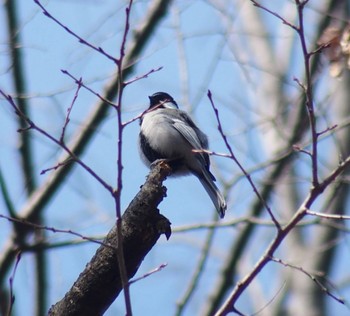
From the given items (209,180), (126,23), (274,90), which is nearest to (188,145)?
(209,180)

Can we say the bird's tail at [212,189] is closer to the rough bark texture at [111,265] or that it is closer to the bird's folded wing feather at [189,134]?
the bird's folded wing feather at [189,134]

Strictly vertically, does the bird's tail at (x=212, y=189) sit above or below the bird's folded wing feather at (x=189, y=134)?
below

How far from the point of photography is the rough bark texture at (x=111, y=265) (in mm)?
2574

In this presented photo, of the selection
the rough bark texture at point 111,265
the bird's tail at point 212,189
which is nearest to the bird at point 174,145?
the bird's tail at point 212,189

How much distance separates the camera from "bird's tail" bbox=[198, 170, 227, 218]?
4273 millimetres

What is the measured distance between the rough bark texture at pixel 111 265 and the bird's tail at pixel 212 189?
1450mm

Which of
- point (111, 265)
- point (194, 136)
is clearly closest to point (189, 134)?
point (194, 136)

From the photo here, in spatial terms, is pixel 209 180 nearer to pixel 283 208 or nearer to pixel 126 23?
pixel 126 23

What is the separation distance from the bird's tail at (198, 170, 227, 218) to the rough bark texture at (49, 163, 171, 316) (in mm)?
1450

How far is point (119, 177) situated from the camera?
2309 mm

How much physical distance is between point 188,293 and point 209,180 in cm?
185

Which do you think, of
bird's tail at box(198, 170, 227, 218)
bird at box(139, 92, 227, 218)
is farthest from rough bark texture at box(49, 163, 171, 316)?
bird at box(139, 92, 227, 218)

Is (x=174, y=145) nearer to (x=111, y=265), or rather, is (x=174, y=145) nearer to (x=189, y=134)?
(x=189, y=134)

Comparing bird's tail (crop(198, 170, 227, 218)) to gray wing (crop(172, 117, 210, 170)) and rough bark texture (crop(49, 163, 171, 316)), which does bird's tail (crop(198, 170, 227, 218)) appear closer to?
gray wing (crop(172, 117, 210, 170))
